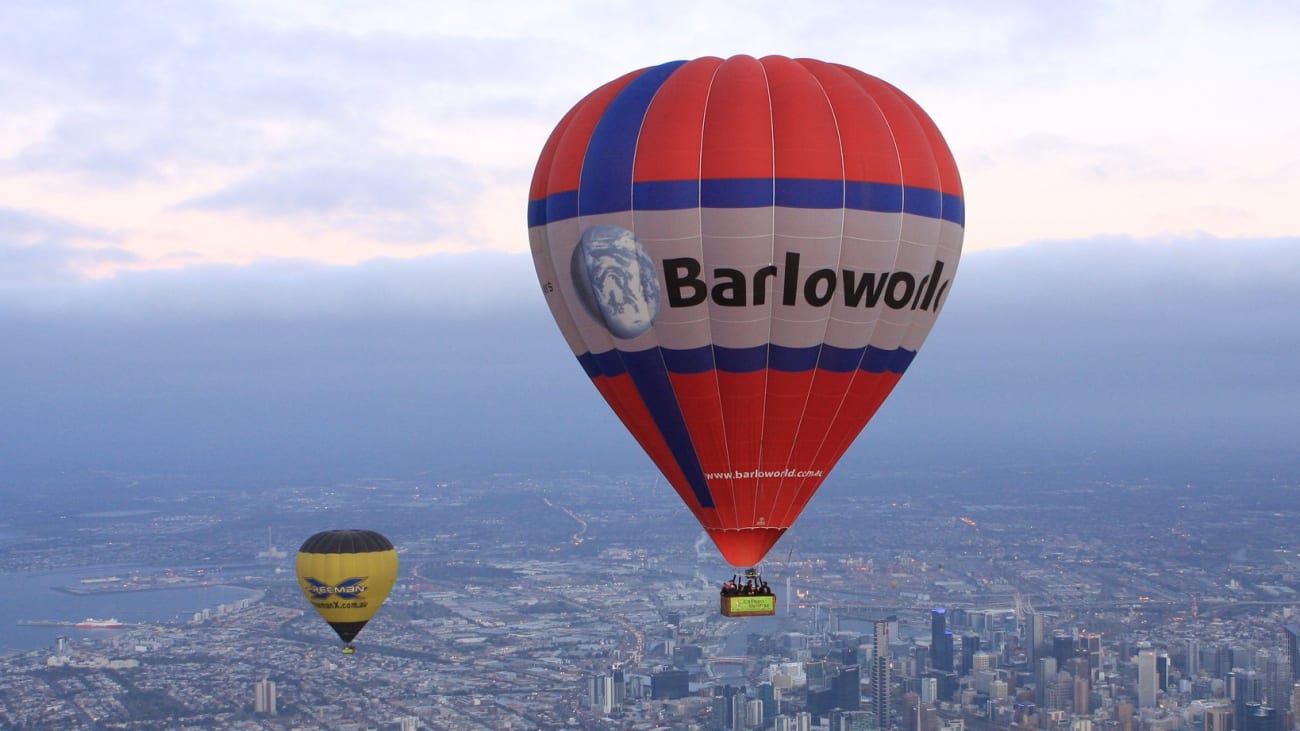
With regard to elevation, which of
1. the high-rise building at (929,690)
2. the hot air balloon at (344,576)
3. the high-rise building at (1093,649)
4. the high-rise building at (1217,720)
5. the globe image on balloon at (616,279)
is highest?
the globe image on balloon at (616,279)

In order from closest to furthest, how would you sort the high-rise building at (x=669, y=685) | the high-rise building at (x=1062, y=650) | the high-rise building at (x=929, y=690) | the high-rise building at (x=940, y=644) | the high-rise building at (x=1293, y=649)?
the high-rise building at (x=669, y=685)
the high-rise building at (x=929, y=690)
the high-rise building at (x=1293, y=649)
the high-rise building at (x=940, y=644)
the high-rise building at (x=1062, y=650)

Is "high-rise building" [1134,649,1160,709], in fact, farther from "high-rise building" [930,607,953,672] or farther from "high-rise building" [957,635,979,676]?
"high-rise building" [930,607,953,672]

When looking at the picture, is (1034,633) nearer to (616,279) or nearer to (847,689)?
(847,689)

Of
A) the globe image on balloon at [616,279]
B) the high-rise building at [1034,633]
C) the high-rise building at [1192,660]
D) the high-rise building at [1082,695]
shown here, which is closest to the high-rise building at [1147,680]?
the high-rise building at [1192,660]

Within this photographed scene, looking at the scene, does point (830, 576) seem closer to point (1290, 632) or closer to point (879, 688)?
→ point (1290, 632)

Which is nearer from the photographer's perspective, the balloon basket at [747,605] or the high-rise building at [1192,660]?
the balloon basket at [747,605]

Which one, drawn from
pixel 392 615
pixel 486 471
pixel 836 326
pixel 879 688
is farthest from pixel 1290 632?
pixel 486 471

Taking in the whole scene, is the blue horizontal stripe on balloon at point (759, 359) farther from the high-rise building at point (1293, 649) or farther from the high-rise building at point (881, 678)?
the high-rise building at point (1293, 649)
